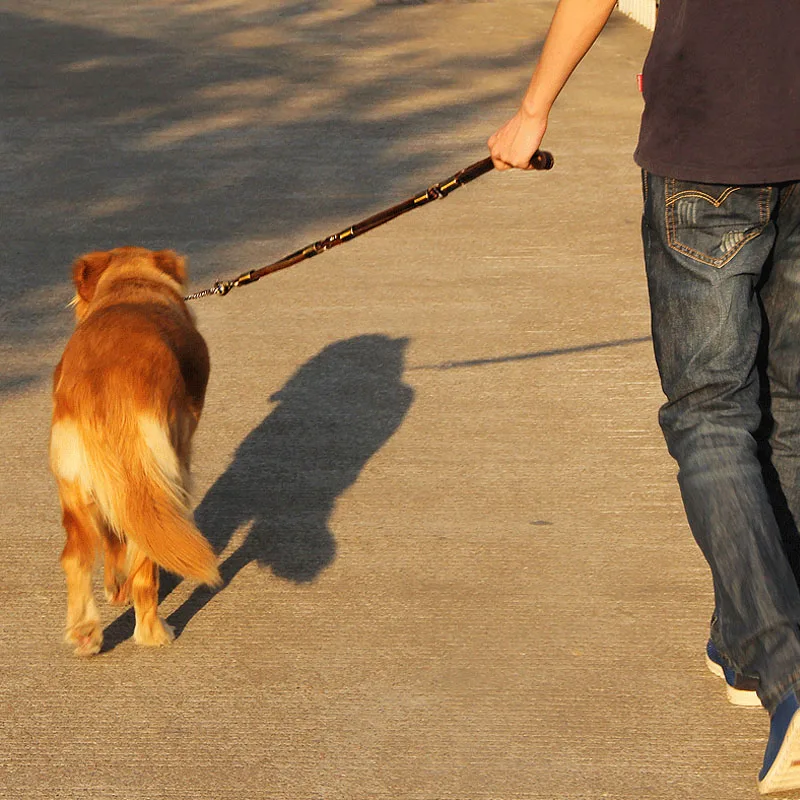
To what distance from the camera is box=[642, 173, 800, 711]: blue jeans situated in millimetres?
2889

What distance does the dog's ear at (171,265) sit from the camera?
4625mm

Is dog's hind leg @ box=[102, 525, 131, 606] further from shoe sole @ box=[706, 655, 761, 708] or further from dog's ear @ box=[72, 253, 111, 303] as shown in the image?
shoe sole @ box=[706, 655, 761, 708]

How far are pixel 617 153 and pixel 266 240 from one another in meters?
2.87

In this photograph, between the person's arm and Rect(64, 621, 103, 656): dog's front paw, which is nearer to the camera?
the person's arm

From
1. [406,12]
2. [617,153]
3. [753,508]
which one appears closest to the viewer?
[753,508]

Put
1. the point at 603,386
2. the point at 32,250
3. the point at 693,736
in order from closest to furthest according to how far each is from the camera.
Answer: the point at 693,736
the point at 603,386
the point at 32,250

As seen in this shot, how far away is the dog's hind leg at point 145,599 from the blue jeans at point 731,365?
1510 mm

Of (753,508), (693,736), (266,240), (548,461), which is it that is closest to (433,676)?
(693,736)

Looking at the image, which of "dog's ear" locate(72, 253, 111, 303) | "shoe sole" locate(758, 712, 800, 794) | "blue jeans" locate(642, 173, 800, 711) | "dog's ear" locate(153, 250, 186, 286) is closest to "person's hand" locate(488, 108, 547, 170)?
"blue jeans" locate(642, 173, 800, 711)

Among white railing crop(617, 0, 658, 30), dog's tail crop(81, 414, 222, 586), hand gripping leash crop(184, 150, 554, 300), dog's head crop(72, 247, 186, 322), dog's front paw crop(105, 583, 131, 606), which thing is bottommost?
white railing crop(617, 0, 658, 30)

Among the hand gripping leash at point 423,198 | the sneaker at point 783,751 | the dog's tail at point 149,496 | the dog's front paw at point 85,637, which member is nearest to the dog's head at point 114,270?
the hand gripping leash at point 423,198

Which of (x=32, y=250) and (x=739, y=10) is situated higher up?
(x=739, y=10)

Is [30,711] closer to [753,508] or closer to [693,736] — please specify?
[693,736]

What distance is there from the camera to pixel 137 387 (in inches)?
139
